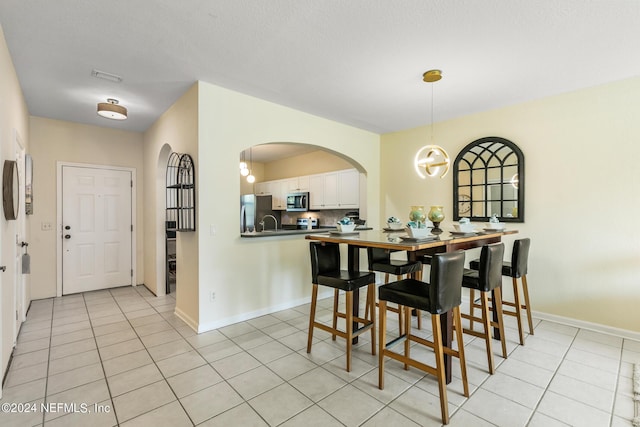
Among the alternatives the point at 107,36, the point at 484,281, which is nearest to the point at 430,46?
the point at 484,281

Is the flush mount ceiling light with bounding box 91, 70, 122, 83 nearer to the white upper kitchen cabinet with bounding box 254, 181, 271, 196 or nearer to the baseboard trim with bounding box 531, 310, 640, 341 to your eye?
the white upper kitchen cabinet with bounding box 254, 181, 271, 196

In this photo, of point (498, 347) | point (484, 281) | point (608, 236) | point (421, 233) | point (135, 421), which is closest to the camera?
point (135, 421)

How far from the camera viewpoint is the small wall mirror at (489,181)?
373cm

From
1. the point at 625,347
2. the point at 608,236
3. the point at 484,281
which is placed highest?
the point at 608,236

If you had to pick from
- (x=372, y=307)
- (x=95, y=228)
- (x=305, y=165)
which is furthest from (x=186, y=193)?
(x=305, y=165)

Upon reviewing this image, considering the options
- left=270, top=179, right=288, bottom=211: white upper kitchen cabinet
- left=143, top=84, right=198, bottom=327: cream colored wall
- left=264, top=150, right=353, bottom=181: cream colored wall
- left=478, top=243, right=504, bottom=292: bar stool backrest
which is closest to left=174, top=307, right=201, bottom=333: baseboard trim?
left=143, top=84, right=198, bottom=327: cream colored wall

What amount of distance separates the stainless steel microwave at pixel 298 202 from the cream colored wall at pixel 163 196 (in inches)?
109

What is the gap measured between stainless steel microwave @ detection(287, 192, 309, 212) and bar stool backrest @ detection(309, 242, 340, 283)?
12.0ft

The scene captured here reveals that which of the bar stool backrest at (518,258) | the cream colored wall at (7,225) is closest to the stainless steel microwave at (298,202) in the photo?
the bar stool backrest at (518,258)

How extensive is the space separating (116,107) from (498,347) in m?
4.81

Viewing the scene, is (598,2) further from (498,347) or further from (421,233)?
(498,347)

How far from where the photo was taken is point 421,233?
2203mm

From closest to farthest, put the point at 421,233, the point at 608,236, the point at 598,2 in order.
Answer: the point at 598,2, the point at 421,233, the point at 608,236

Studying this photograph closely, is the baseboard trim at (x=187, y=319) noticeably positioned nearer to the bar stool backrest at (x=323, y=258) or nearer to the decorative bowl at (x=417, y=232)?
the bar stool backrest at (x=323, y=258)
